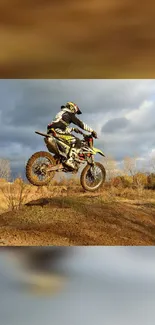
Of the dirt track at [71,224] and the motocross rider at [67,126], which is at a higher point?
the motocross rider at [67,126]

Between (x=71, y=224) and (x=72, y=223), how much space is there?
2 centimetres

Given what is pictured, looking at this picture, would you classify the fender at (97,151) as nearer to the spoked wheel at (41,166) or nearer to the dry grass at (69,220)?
the dry grass at (69,220)

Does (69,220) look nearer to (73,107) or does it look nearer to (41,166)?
(41,166)

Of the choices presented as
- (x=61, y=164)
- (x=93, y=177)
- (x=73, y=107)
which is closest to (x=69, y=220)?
(x=93, y=177)

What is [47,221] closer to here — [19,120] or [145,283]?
[19,120]

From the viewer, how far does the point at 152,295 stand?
422 centimetres

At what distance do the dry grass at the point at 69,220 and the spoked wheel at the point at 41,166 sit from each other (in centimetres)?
46

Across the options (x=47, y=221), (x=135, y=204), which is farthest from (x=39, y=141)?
(x=135, y=204)

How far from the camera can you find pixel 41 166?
24.9ft

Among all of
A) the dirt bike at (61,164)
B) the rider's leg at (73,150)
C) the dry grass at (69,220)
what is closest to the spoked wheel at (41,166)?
the dirt bike at (61,164)

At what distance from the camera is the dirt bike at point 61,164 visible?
24.8 ft

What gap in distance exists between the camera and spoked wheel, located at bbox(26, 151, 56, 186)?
7523 millimetres
